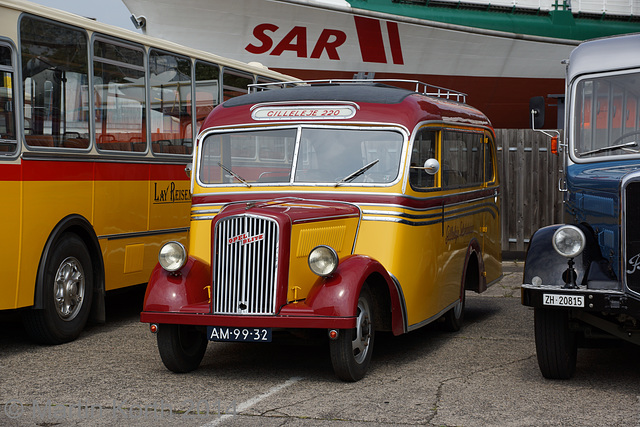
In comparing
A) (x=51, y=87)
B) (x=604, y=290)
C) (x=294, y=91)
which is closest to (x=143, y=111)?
(x=51, y=87)

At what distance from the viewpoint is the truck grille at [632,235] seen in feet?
19.1

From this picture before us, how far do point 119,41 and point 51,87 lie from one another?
1.40 m

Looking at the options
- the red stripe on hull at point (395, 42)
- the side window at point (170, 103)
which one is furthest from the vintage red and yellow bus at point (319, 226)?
the red stripe on hull at point (395, 42)

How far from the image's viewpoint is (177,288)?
652 cm

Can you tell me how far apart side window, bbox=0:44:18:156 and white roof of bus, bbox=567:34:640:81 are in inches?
187

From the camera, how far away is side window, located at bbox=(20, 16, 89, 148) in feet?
25.8

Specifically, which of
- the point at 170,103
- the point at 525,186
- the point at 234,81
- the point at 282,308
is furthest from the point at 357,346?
the point at 525,186

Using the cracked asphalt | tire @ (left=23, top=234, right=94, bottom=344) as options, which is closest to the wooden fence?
the cracked asphalt

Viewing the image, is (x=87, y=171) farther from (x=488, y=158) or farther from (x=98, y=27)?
(x=488, y=158)

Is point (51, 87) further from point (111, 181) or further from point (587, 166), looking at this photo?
point (587, 166)

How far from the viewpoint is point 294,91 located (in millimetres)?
A: 7715

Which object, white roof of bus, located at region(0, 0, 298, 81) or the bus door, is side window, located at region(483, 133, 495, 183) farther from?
the bus door

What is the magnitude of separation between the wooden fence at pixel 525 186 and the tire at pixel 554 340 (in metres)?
9.08

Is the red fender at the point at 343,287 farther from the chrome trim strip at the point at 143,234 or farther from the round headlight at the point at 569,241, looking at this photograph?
the chrome trim strip at the point at 143,234
